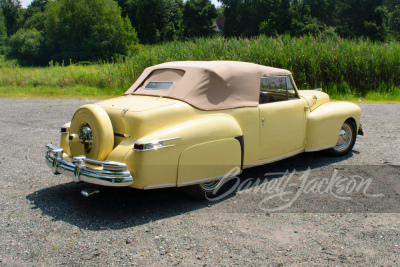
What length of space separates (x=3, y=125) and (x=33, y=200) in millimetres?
5592

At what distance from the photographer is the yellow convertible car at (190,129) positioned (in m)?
3.96

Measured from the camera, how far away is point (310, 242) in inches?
138

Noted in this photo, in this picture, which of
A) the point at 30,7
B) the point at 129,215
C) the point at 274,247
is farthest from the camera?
the point at 30,7

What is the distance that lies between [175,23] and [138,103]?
73.0m

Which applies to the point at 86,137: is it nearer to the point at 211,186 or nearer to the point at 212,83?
the point at 211,186

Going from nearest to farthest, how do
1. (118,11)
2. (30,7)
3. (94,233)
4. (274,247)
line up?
(274,247)
(94,233)
(118,11)
(30,7)

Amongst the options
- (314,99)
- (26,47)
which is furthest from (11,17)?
(314,99)

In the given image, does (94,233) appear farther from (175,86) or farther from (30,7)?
(30,7)

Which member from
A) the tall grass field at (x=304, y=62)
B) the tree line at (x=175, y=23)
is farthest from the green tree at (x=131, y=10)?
the tall grass field at (x=304, y=62)

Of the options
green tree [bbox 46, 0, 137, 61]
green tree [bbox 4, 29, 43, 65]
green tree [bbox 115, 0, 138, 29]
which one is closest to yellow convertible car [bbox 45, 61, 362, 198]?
green tree [bbox 46, 0, 137, 61]

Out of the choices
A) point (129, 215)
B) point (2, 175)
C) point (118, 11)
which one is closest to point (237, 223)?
point (129, 215)

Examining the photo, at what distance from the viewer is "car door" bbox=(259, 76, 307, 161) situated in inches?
198

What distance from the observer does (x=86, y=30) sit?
62.6m

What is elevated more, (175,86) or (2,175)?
(175,86)
